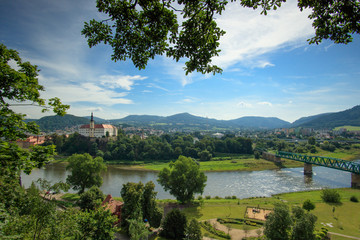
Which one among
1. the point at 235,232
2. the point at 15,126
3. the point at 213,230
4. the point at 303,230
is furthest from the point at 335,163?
the point at 15,126

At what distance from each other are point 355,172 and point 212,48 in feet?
154

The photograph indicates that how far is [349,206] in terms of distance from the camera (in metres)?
23.2

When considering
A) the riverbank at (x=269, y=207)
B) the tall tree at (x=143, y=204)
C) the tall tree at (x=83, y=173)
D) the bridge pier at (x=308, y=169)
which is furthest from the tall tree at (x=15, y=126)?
the bridge pier at (x=308, y=169)

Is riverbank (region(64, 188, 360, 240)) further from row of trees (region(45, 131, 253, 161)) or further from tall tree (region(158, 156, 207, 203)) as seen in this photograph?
row of trees (region(45, 131, 253, 161))

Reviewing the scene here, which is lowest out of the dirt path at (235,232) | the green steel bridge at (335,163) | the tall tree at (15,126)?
the dirt path at (235,232)

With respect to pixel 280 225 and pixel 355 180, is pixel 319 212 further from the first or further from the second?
pixel 355 180

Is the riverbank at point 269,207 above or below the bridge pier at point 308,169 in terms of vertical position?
above

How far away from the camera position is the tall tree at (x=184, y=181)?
23.6m

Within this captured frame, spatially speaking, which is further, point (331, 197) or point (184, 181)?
point (331, 197)

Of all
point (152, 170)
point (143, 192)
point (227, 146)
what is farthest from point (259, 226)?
point (227, 146)

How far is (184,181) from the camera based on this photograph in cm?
2344

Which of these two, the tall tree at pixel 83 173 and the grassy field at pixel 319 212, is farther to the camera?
the tall tree at pixel 83 173

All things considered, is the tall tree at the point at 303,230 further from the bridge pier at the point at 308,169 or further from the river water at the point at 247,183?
the bridge pier at the point at 308,169

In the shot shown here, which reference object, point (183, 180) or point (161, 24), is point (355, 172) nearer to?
point (183, 180)
